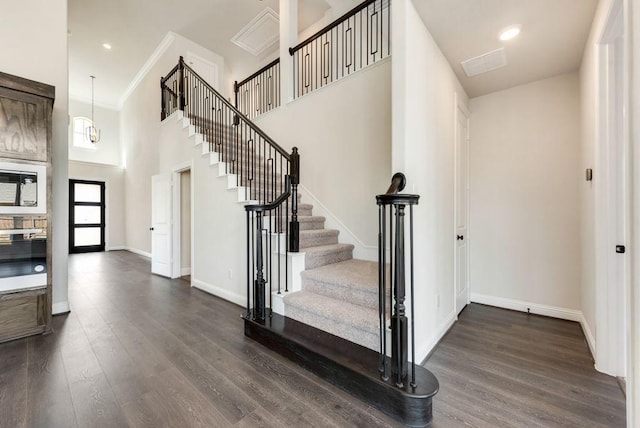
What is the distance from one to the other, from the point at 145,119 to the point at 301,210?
6.11 m

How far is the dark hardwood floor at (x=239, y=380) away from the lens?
1.59 meters

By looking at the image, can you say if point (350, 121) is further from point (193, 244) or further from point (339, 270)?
point (193, 244)

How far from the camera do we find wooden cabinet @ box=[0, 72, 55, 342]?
2.50 m

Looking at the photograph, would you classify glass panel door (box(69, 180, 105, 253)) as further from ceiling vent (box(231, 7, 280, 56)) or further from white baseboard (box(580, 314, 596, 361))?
white baseboard (box(580, 314, 596, 361))

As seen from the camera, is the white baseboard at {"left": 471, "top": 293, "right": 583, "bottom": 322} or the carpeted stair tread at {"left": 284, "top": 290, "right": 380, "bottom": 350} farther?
the white baseboard at {"left": 471, "top": 293, "right": 583, "bottom": 322}

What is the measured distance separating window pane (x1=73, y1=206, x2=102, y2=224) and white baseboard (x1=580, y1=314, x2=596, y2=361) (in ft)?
37.0

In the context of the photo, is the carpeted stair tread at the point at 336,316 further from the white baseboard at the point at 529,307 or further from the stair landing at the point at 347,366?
the white baseboard at the point at 529,307

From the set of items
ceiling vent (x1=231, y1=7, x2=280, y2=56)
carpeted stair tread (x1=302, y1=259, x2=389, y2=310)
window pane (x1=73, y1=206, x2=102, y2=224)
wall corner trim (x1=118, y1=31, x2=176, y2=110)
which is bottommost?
carpeted stair tread (x1=302, y1=259, x2=389, y2=310)

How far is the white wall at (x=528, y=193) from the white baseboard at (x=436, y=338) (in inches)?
38.3

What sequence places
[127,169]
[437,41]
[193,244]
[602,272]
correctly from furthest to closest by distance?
[127,169], [193,244], [437,41], [602,272]

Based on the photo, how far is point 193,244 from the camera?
4.34 metres

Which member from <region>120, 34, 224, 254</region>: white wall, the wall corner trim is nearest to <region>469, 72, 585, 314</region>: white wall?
<region>120, 34, 224, 254</region>: white wall

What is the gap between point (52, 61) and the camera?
10.1 ft

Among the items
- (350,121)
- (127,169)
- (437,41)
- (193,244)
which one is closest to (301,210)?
(350,121)
